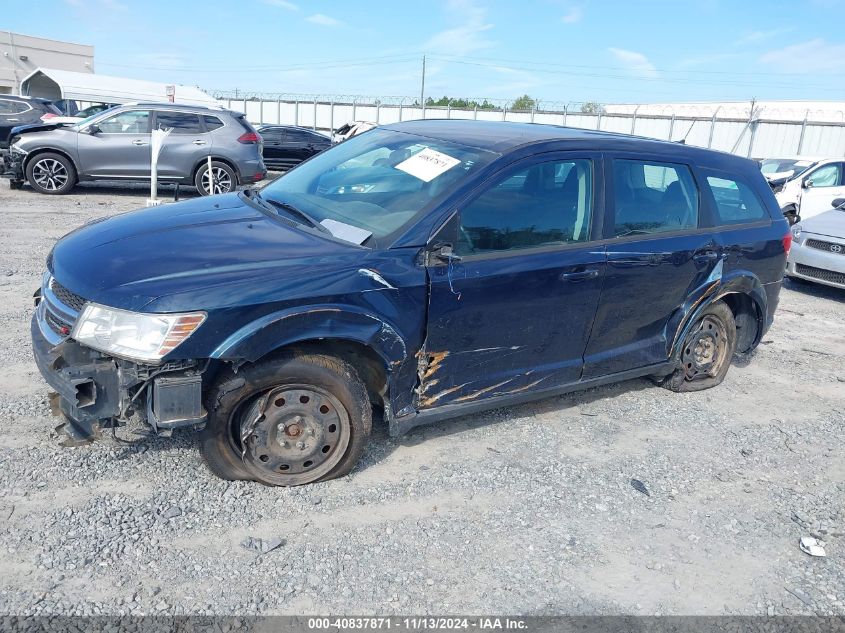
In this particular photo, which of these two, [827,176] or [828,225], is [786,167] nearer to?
[827,176]

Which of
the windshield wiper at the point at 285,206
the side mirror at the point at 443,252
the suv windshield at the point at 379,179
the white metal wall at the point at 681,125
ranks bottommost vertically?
the side mirror at the point at 443,252

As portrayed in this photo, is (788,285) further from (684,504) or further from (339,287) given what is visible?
(339,287)

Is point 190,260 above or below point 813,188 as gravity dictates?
below

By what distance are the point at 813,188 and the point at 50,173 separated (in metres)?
14.5

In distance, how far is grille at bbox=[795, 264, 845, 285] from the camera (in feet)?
27.6

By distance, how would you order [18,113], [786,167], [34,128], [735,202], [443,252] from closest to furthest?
[443,252]
[735,202]
[34,128]
[786,167]
[18,113]

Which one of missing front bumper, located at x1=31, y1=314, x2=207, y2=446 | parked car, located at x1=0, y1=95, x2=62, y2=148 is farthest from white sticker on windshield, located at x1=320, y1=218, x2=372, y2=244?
parked car, located at x1=0, y1=95, x2=62, y2=148

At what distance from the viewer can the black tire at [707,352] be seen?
4906 mm

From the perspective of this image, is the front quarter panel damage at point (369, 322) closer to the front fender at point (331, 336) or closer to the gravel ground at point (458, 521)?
the front fender at point (331, 336)

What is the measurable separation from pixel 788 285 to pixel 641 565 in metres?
7.92

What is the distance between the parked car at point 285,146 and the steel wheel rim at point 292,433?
1652cm

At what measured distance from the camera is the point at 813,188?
1321cm

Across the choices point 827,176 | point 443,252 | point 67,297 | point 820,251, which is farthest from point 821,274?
point 67,297

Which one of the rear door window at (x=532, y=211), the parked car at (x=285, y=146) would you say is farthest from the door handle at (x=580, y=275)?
the parked car at (x=285, y=146)
